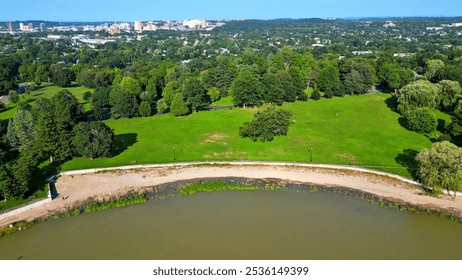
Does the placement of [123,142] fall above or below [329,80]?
below

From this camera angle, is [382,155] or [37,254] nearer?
[37,254]

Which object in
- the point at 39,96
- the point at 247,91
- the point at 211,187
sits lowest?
the point at 211,187

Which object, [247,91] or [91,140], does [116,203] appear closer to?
[91,140]

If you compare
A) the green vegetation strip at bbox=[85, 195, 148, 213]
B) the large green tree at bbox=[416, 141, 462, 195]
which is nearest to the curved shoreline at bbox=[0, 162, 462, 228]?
the green vegetation strip at bbox=[85, 195, 148, 213]

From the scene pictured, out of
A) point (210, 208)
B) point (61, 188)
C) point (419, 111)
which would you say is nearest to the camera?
point (210, 208)

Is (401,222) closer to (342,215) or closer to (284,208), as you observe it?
(342,215)

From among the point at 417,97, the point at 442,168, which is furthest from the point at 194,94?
the point at 442,168
